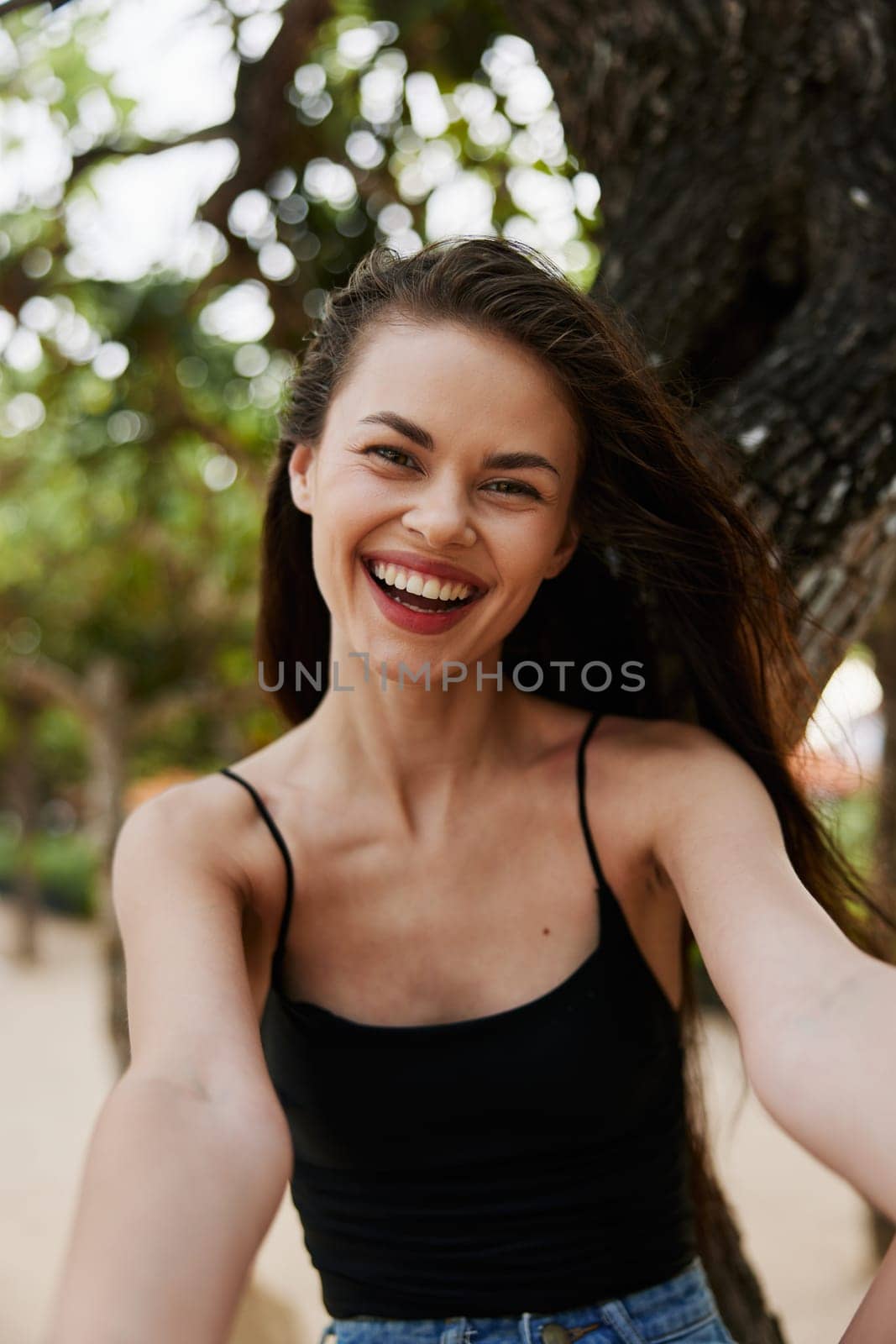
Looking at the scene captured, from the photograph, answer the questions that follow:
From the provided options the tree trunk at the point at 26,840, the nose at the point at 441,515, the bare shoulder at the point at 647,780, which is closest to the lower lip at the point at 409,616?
the nose at the point at 441,515

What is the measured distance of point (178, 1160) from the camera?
4.11 feet

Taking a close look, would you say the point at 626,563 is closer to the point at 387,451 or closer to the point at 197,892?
the point at 387,451

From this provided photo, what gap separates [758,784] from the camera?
5.77 ft

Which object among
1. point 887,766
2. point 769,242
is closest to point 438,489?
point 769,242

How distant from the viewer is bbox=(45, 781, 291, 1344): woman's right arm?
117 cm

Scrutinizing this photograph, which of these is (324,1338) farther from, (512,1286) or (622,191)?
(622,191)

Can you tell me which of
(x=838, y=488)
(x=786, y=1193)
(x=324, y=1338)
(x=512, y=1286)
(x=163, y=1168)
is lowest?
(x=786, y=1193)

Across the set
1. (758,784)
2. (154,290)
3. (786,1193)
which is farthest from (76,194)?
(786,1193)

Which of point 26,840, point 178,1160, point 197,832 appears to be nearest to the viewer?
point 178,1160

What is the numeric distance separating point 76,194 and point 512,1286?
4249 mm

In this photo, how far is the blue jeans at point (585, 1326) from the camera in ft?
5.57

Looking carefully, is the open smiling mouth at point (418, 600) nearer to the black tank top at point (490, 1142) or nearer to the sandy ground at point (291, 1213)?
the black tank top at point (490, 1142)

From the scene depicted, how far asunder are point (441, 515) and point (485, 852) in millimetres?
521

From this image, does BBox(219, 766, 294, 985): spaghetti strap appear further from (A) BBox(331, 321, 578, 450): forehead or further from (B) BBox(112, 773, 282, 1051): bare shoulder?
(A) BBox(331, 321, 578, 450): forehead
